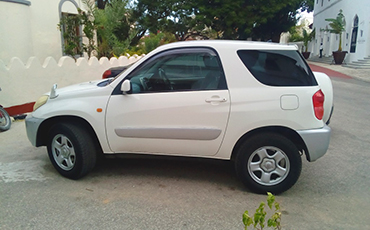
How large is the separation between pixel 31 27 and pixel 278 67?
9786 mm

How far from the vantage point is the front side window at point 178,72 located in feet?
13.1

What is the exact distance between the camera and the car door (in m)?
3.85

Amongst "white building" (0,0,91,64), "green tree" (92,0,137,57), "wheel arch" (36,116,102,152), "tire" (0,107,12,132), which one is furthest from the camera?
"green tree" (92,0,137,57)

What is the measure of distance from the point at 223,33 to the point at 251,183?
89.8 ft

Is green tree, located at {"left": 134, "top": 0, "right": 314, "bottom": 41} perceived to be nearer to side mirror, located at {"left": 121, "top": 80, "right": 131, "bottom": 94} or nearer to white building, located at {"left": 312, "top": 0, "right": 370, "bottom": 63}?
white building, located at {"left": 312, "top": 0, "right": 370, "bottom": 63}

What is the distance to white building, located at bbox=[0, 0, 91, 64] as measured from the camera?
32.1 ft

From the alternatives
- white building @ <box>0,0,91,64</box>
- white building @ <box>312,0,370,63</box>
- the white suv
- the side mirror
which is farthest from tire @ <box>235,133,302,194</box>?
white building @ <box>312,0,370,63</box>

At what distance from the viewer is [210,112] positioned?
3824mm

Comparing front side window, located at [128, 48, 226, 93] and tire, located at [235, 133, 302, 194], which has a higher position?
front side window, located at [128, 48, 226, 93]

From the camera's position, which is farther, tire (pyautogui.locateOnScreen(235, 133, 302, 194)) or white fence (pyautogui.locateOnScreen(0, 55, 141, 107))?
white fence (pyautogui.locateOnScreen(0, 55, 141, 107))

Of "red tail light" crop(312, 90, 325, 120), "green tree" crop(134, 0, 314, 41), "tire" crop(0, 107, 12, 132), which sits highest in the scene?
"green tree" crop(134, 0, 314, 41)

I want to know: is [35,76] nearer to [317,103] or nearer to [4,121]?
[4,121]

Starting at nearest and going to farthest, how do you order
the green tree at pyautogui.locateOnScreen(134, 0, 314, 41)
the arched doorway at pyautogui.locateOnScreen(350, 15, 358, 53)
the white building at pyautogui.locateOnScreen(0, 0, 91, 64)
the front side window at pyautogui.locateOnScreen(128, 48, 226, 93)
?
the front side window at pyautogui.locateOnScreen(128, 48, 226, 93) → the white building at pyautogui.locateOnScreen(0, 0, 91, 64) → the arched doorway at pyautogui.locateOnScreen(350, 15, 358, 53) → the green tree at pyautogui.locateOnScreen(134, 0, 314, 41)

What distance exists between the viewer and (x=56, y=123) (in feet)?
14.0
